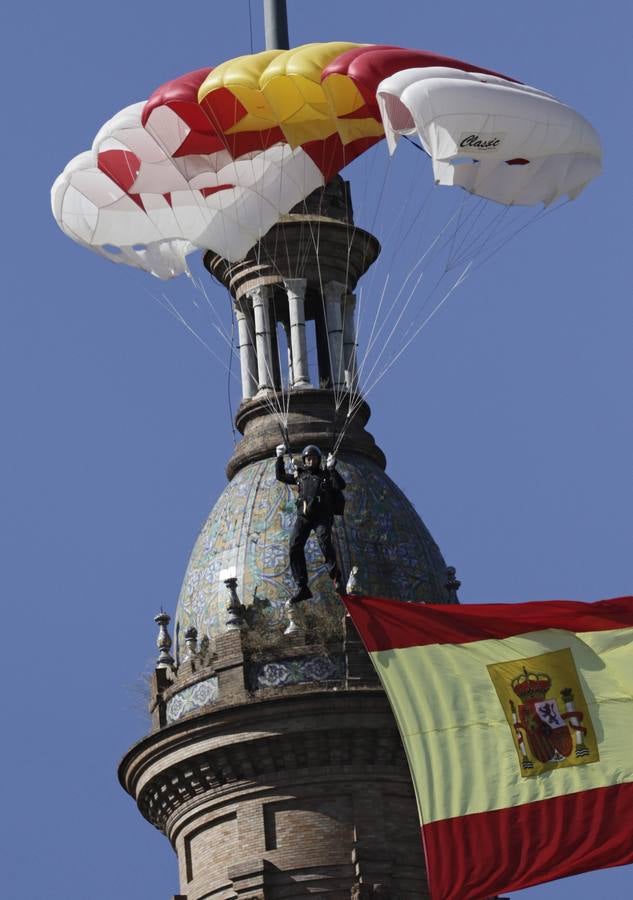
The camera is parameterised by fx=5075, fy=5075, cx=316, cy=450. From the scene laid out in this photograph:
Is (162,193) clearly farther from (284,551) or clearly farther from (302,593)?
(302,593)

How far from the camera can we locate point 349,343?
92.2 meters

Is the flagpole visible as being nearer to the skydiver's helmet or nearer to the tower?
the tower

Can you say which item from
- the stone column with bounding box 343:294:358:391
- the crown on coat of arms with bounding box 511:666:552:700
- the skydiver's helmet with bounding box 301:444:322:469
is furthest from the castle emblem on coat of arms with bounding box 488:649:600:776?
the stone column with bounding box 343:294:358:391

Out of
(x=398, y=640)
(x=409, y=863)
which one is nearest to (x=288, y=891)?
(x=409, y=863)

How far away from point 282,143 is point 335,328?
645 centimetres

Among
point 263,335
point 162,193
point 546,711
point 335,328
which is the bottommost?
point 546,711

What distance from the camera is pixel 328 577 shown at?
8794cm

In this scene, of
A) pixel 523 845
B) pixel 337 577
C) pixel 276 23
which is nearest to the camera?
pixel 523 845

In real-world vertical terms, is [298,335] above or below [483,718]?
above

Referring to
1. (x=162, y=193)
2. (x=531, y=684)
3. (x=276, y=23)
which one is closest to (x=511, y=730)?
(x=531, y=684)

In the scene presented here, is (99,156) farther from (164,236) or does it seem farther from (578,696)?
(578,696)

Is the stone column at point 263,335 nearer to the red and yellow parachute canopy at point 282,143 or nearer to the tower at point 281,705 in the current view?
the tower at point 281,705

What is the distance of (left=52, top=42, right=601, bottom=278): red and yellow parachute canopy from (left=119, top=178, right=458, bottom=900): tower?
2637mm

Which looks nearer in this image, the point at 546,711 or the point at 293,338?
the point at 546,711
